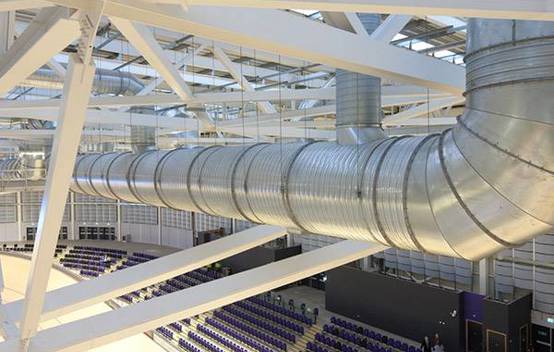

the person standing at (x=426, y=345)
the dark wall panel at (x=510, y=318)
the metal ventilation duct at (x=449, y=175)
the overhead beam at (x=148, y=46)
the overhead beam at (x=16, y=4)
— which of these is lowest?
the person standing at (x=426, y=345)

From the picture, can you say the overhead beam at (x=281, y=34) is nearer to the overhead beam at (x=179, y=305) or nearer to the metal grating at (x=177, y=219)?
the overhead beam at (x=179, y=305)

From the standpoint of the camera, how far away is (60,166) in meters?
4.67

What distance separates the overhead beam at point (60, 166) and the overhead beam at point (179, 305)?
1.38 meters

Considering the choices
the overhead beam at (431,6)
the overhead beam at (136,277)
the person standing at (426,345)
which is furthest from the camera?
the person standing at (426,345)

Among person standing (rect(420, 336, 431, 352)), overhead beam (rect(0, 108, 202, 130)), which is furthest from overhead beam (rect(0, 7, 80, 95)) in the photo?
person standing (rect(420, 336, 431, 352))

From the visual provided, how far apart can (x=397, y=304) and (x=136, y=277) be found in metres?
11.1

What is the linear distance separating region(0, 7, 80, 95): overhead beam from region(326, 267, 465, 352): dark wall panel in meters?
14.9

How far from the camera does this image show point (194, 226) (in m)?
32.0

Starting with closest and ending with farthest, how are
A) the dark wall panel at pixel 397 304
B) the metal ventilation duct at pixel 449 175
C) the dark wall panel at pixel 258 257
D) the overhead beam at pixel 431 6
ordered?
the overhead beam at pixel 431 6
the metal ventilation duct at pixel 449 175
the dark wall panel at pixel 397 304
the dark wall panel at pixel 258 257

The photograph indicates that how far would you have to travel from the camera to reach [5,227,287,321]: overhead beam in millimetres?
9109

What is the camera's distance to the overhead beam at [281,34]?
10.8 ft

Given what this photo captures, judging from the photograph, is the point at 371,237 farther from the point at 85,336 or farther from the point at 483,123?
the point at 85,336

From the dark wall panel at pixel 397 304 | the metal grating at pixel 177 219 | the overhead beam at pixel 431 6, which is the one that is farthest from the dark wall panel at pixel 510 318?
the metal grating at pixel 177 219

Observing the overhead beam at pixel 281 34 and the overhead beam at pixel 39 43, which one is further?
the overhead beam at pixel 39 43
